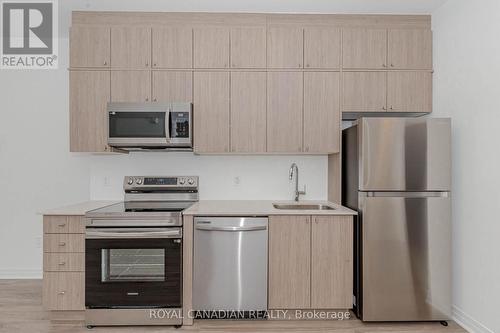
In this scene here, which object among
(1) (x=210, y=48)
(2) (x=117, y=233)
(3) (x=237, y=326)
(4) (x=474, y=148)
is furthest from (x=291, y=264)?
(1) (x=210, y=48)

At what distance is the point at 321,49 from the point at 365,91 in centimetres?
58

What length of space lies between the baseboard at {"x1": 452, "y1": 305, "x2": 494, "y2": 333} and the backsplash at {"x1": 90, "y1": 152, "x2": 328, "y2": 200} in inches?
64.9

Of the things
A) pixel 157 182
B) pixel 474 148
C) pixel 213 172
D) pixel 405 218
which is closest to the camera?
pixel 474 148

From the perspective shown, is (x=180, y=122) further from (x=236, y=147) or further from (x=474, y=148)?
(x=474, y=148)

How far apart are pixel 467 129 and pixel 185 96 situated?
2439mm

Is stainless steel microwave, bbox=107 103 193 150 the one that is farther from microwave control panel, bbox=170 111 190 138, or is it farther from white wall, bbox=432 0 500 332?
white wall, bbox=432 0 500 332

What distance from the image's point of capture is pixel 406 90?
3.25 meters

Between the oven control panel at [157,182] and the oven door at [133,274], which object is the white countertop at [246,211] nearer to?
the oven door at [133,274]

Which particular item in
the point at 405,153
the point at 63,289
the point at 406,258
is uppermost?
the point at 405,153

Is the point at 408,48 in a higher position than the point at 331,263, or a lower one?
higher

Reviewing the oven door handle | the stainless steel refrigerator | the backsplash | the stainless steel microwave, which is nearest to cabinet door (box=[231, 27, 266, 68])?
the stainless steel microwave

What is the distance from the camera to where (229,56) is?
3238 millimetres

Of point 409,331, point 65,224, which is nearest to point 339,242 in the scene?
point 409,331

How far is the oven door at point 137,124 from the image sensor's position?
10.1 feet
